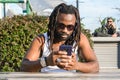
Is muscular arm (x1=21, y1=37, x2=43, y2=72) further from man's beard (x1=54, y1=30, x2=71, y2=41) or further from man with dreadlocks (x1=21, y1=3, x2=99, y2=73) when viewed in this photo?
man's beard (x1=54, y1=30, x2=71, y2=41)

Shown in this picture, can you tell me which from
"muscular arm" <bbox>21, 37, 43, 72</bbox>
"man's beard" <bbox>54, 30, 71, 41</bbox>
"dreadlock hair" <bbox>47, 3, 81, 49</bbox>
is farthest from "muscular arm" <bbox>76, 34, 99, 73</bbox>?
"muscular arm" <bbox>21, 37, 43, 72</bbox>

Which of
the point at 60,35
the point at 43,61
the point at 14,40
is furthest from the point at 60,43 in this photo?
the point at 14,40

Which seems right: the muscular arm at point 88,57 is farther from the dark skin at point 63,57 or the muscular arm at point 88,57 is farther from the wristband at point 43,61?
the wristband at point 43,61

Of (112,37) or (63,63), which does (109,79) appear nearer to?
(63,63)

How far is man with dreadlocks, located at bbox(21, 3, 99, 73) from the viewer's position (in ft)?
11.0

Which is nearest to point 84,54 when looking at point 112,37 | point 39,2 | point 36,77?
point 36,77

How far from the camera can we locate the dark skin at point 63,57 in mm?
3084

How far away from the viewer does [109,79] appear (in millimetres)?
2367

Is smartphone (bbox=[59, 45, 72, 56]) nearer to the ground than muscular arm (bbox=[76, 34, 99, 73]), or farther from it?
farther from it

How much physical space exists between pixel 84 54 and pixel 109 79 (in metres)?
1.44

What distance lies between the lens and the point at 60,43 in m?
3.63

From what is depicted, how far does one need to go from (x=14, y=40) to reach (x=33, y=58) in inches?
150

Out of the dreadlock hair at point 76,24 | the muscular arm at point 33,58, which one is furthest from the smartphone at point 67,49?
the dreadlock hair at point 76,24

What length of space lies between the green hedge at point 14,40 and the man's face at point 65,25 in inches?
Result: 144
